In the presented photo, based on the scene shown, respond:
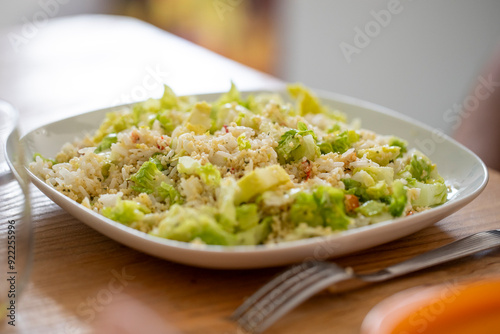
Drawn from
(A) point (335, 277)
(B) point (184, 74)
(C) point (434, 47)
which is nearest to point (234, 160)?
(A) point (335, 277)

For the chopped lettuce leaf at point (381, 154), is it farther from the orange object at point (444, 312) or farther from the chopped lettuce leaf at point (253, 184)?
the orange object at point (444, 312)

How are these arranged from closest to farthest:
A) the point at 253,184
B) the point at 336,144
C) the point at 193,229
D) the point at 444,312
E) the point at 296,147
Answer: the point at 444,312, the point at 193,229, the point at 253,184, the point at 296,147, the point at 336,144

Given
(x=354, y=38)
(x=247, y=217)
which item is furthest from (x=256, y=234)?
(x=354, y=38)

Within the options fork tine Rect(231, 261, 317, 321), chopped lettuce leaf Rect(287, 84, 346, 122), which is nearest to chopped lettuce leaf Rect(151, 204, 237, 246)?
Answer: fork tine Rect(231, 261, 317, 321)

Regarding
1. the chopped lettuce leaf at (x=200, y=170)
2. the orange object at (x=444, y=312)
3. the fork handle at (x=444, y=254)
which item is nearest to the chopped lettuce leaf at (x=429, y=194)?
the fork handle at (x=444, y=254)

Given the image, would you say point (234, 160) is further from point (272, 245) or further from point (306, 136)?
point (272, 245)

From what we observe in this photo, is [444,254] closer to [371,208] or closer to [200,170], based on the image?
[371,208]

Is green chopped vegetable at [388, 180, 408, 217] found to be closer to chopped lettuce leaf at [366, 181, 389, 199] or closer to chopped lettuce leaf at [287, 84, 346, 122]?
chopped lettuce leaf at [366, 181, 389, 199]
